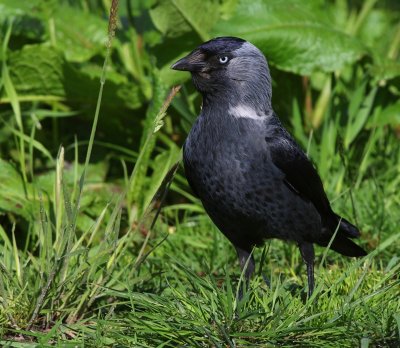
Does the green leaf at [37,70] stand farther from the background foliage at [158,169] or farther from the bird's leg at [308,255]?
the bird's leg at [308,255]

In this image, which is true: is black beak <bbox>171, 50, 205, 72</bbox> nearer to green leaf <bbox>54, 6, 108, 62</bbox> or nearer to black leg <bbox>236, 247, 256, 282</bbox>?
black leg <bbox>236, 247, 256, 282</bbox>

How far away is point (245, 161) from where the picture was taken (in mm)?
3381

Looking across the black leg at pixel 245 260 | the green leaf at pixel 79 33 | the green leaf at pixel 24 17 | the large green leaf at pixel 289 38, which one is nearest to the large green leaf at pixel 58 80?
the green leaf at pixel 79 33

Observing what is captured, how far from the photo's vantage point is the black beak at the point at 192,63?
355 cm

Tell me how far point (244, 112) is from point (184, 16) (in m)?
1.50

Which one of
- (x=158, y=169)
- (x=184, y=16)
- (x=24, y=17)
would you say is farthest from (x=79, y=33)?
(x=158, y=169)

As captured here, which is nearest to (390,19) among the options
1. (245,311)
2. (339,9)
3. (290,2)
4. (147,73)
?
(339,9)

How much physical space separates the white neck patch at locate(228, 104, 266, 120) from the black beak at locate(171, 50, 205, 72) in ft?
0.70

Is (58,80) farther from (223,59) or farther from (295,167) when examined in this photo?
(295,167)

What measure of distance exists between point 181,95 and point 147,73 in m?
0.68

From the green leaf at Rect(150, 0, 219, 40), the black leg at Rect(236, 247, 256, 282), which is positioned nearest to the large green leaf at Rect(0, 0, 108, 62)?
the green leaf at Rect(150, 0, 219, 40)

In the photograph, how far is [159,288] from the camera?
375cm

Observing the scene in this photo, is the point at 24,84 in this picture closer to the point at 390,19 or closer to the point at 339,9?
the point at 339,9

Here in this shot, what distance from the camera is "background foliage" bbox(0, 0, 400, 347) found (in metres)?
3.22
